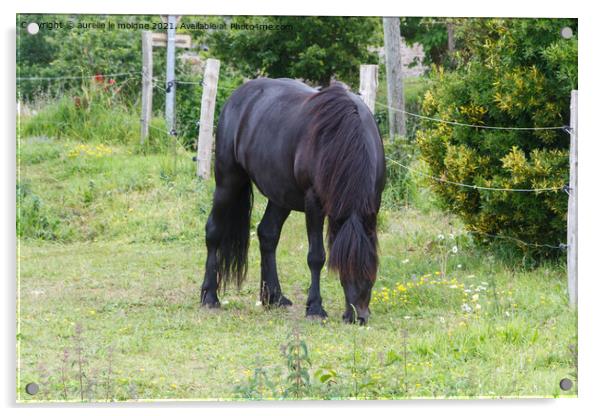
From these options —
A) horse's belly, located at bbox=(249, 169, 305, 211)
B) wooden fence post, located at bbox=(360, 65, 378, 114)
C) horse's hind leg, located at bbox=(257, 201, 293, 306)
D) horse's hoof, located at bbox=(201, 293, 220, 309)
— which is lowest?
horse's hoof, located at bbox=(201, 293, 220, 309)

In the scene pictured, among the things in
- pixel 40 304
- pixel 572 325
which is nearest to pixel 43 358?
pixel 40 304

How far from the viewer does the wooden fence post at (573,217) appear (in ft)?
26.9

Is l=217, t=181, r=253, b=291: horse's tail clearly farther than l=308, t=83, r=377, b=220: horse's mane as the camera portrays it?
Yes

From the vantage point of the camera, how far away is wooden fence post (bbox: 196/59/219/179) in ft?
37.1

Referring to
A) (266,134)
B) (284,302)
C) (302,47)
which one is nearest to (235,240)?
(284,302)

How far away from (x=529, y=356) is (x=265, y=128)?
2.85 m

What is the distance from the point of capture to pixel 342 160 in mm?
8227

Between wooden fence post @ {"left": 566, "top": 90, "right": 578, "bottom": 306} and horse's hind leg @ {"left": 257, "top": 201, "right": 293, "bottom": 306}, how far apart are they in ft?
7.85

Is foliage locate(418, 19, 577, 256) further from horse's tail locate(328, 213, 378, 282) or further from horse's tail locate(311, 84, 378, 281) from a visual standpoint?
horse's tail locate(328, 213, 378, 282)

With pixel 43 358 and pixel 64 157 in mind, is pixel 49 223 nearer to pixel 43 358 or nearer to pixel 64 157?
pixel 64 157

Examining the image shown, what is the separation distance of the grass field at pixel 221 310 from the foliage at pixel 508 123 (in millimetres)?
410

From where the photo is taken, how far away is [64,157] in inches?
385

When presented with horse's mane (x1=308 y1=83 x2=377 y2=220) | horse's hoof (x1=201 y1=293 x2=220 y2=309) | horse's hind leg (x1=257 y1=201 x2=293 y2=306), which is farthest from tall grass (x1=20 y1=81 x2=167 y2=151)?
horse's mane (x1=308 y1=83 x2=377 y2=220)

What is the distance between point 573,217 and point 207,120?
451 centimetres
